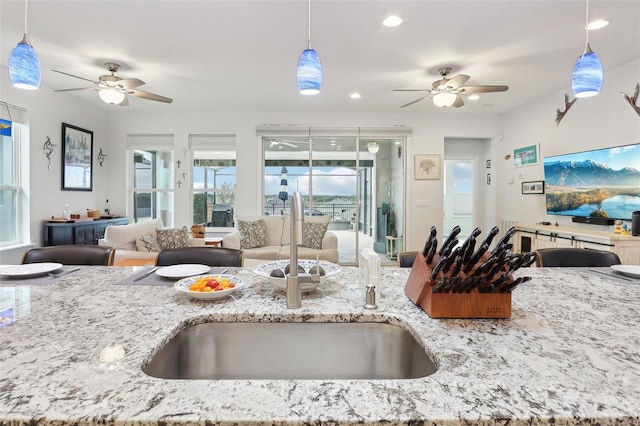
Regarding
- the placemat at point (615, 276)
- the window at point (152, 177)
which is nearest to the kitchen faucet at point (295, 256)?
the placemat at point (615, 276)

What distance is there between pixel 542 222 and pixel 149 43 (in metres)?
5.33

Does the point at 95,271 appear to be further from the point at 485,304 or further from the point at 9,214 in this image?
the point at 9,214

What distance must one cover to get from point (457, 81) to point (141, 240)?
11.6ft

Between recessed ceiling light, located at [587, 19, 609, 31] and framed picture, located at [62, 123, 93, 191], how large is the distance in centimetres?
611

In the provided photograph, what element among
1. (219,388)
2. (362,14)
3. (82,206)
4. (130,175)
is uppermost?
(362,14)

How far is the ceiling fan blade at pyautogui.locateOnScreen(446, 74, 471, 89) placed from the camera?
10.9 feet

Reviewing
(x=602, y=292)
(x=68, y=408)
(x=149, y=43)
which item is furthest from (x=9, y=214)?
(x=602, y=292)

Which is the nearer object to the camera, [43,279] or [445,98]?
[43,279]

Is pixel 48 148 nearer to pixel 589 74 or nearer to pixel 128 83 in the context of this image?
pixel 128 83

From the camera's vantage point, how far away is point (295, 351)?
3.17ft

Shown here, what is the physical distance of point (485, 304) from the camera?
92cm

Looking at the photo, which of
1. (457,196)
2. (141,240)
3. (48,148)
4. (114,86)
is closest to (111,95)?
(114,86)

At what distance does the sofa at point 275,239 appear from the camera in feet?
14.4

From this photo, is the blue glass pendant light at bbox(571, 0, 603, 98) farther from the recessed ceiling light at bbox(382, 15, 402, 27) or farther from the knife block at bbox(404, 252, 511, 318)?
the knife block at bbox(404, 252, 511, 318)
